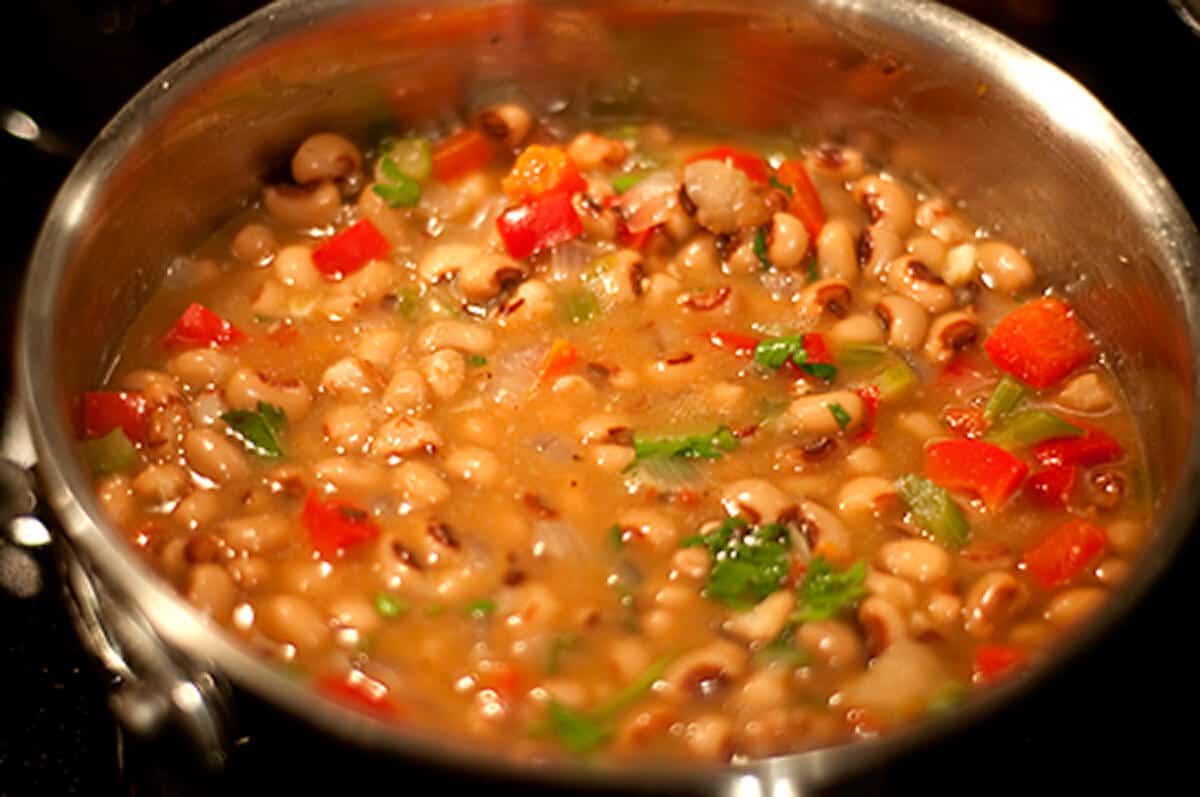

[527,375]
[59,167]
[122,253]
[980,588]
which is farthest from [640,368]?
[59,167]

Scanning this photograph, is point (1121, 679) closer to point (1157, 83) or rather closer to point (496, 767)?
point (496, 767)

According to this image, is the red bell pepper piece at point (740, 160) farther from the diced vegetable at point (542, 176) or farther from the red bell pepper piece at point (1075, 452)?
the red bell pepper piece at point (1075, 452)

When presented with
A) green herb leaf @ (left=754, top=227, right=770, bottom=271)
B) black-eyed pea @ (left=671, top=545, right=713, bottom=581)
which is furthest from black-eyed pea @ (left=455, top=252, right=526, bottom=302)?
black-eyed pea @ (left=671, top=545, right=713, bottom=581)

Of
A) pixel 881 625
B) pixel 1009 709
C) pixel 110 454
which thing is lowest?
pixel 110 454

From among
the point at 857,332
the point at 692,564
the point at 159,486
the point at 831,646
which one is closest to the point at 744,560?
the point at 692,564

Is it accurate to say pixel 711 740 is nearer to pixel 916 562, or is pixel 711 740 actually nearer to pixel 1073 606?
pixel 916 562

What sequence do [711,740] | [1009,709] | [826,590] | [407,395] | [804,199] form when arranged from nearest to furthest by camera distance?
[1009,709] → [711,740] → [826,590] → [407,395] → [804,199]

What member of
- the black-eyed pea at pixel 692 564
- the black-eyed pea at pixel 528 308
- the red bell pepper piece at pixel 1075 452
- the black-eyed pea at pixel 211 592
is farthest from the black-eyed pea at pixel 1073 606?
the black-eyed pea at pixel 211 592
